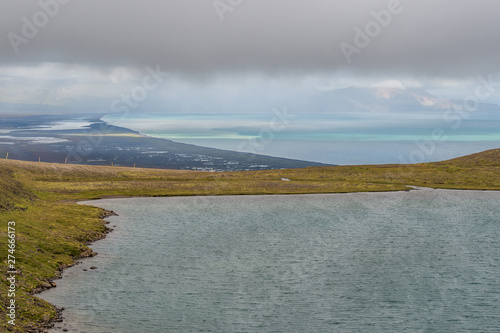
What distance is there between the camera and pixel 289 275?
4975 cm

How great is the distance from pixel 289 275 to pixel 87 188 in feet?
263

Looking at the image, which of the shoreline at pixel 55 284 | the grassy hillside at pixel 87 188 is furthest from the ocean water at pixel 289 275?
the grassy hillside at pixel 87 188

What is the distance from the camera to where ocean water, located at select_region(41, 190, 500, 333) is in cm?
3881

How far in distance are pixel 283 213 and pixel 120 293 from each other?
4712cm

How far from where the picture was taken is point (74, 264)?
53.3 meters

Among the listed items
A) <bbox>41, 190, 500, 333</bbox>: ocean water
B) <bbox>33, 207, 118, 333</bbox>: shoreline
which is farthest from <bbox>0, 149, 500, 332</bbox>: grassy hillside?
<bbox>41, 190, 500, 333</bbox>: ocean water

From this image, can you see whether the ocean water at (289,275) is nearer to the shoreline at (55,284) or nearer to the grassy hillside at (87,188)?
the shoreline at (55,284)

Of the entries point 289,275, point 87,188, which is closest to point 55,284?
point 289,275

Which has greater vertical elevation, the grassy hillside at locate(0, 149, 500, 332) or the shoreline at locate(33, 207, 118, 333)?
the grassy hillside at locate(0, 149, 500, 332)

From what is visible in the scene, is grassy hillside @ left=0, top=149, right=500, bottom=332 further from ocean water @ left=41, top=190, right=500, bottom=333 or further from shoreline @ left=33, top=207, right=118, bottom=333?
ocean water @ left=41, top=190, right=500, bottom=333

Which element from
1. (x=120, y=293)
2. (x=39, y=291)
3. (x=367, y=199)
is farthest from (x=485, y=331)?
(x=367, y=199)

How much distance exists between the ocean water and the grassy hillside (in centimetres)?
285

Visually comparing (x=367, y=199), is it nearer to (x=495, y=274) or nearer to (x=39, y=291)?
(x=495, y=274)

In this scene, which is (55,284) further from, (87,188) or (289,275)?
(87,188)
